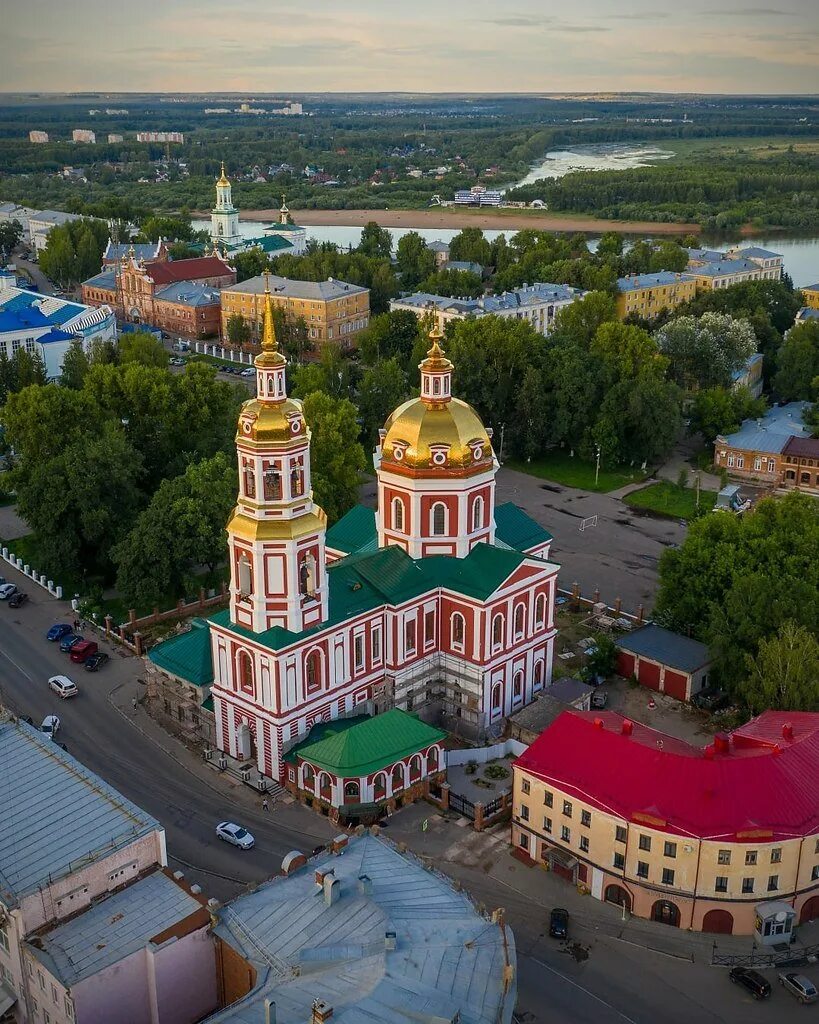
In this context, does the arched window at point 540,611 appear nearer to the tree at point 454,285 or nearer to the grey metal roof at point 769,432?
the grey metal roof at point 769,432

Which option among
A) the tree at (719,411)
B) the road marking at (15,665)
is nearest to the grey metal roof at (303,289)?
the tree at (719,411)

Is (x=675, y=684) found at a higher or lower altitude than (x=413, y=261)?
lower

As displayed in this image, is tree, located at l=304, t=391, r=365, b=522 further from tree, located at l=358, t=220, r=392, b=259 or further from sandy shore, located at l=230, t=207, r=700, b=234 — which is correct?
sandy shore, located at l=230, t=207, r=700, b=234

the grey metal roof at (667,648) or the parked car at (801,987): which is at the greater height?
the grey metal roof at (667,648)

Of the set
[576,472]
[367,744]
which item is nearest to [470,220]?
[576,472]

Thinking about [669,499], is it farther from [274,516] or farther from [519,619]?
[274,516]

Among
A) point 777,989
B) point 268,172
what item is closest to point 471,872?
point 777,989
